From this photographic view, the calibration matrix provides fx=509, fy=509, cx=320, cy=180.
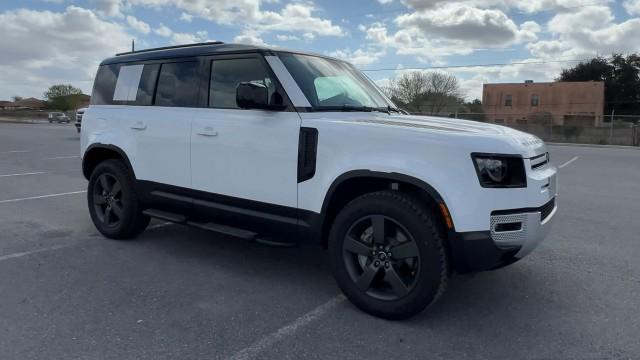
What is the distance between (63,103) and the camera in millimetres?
91250

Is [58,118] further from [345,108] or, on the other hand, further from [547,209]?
[547,209]

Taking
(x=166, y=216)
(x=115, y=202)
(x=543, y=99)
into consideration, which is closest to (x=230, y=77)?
(x=166, y=216)

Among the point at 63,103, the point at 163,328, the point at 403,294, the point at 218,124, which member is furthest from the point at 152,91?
the point at 63,103

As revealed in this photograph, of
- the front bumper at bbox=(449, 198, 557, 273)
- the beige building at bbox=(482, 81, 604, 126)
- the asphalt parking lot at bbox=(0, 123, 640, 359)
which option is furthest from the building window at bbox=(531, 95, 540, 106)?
the front bumper at bbox=(449, 198, 557, 273)

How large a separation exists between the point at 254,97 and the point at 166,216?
1.72 m

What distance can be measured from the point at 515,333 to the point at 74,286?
11.0 feet

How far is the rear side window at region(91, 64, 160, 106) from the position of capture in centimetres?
514

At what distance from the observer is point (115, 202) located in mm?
5449

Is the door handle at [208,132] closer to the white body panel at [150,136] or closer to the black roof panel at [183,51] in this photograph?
the white body panel at [150,136]

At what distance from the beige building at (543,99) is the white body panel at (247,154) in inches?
2201

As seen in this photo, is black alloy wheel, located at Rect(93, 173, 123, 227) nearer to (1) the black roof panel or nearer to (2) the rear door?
(2) the rear door

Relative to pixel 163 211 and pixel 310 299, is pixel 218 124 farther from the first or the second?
pixel 310 299

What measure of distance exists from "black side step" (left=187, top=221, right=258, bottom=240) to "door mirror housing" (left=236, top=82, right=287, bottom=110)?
1.04 metres

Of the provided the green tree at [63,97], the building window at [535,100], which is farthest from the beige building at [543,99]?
the green tree at [63,97]
